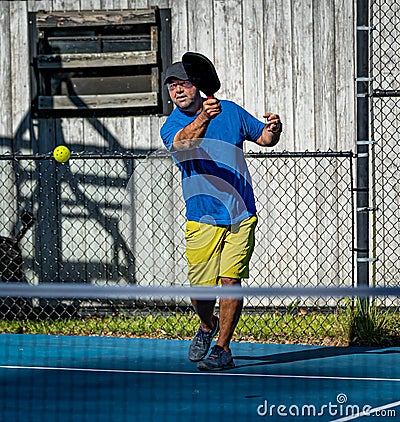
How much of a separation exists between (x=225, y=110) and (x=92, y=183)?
106 inches

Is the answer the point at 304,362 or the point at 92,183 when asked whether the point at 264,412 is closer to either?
the point at 304,362

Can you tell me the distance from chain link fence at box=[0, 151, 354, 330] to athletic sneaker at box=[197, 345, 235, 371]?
2.17 m

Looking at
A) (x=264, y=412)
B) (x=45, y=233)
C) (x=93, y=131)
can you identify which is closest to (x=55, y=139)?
(x=93, y=131)

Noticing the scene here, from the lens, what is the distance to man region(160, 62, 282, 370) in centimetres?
600

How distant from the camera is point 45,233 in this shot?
852 cm

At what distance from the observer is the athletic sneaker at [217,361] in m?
6.06

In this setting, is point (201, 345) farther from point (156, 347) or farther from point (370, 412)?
point (370, 412)

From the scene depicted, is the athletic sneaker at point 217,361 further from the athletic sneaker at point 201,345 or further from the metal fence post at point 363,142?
the metal fence post at point 363,142

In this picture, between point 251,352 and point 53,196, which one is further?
point 53,196

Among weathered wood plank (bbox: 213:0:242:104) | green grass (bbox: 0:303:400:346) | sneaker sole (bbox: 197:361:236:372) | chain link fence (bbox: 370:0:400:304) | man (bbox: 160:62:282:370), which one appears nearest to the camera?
man (bbox: 160:62:282:370)

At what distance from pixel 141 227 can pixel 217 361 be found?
8.70 ft

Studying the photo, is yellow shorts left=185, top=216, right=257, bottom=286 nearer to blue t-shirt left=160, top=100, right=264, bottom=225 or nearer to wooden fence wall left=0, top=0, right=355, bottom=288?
blue t-shirt left=160, top=100, right=264, bottom=225

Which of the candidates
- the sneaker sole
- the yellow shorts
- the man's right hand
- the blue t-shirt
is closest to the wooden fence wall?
the blue t-shirt

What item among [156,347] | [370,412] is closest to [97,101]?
[156,347]
